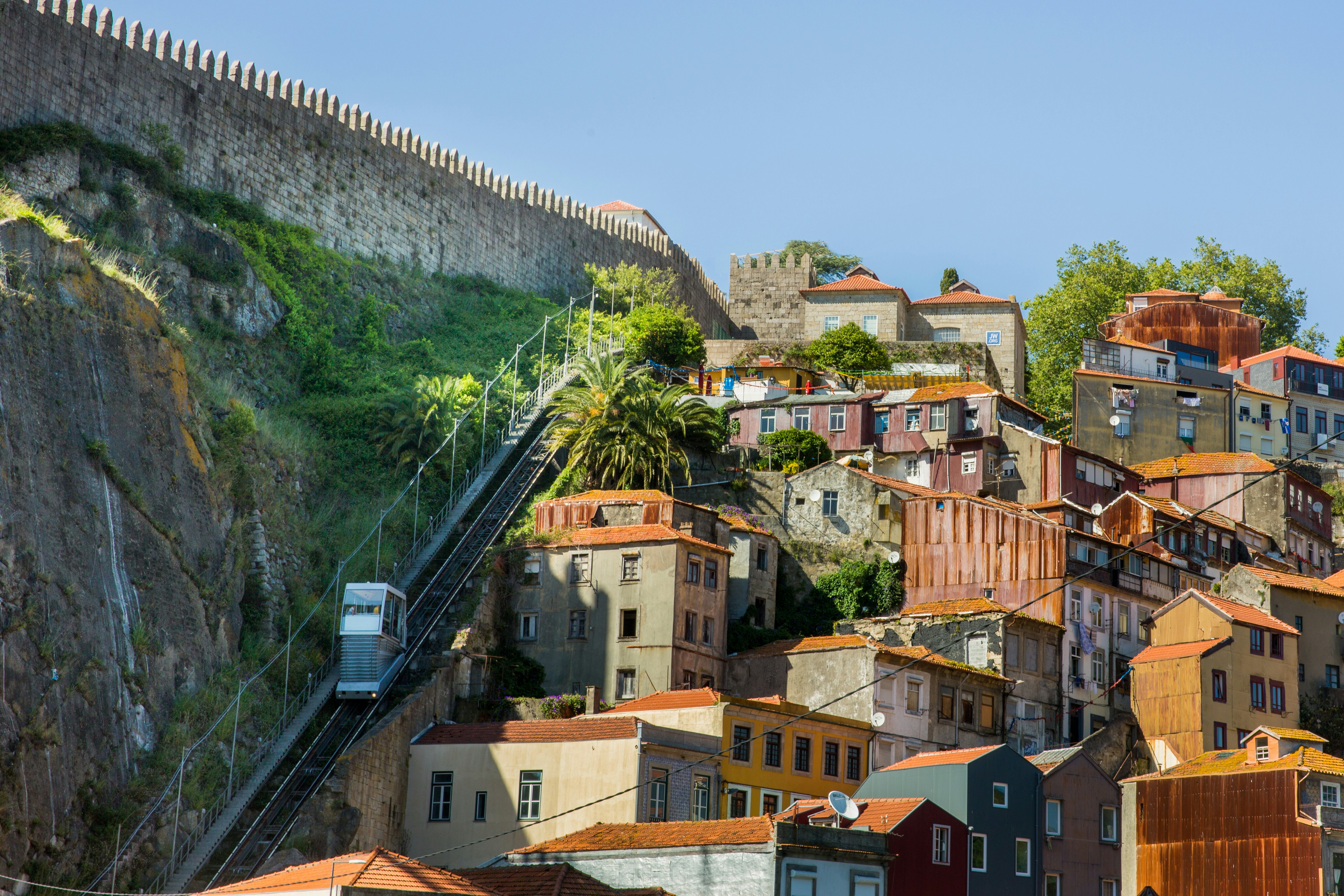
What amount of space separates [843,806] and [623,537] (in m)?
14.0

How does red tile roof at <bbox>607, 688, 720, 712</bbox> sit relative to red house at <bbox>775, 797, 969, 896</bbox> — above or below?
above

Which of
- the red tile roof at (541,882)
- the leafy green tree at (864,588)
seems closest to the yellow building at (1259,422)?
the leafy green tree at (864,588)

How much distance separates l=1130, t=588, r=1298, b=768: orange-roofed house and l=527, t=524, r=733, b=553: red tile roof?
12696 mm

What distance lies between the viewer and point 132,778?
123 feet

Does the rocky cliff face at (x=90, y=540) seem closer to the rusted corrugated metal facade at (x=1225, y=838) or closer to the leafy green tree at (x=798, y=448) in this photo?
the leafy green tree at (x=798, y=448)

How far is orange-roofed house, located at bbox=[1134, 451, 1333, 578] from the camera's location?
62.2 metres

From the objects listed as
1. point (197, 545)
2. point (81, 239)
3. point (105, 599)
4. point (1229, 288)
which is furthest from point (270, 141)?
point (1229, 288)

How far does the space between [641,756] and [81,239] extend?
19.4 meters

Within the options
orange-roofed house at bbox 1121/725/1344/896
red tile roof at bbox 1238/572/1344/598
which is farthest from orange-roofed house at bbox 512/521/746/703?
red tile roof at bbox 1238/572/1344/598

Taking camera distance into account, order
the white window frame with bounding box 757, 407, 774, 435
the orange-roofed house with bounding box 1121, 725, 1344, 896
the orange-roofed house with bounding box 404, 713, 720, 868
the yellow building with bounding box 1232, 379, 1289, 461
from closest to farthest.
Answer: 1. the orange-roofed house with bounding box 404, 713, 720, 868
2. the orange-roofed house with bounding box 1121, 725, 1344, 896
3. the white window frame with bounding box 757, 407, 774, 435
4. the yellow building with bounding box 1232, 379, 1289, 461

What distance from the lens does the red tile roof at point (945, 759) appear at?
132 feet

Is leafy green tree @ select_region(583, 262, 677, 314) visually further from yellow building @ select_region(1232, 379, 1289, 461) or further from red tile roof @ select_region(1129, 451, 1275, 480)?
yellow building @ select_region(1232, 379, 1289, 461)

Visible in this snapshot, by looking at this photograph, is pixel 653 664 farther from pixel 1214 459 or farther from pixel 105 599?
pixel 1214 459

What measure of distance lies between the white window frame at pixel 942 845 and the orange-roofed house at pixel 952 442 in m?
22.2
